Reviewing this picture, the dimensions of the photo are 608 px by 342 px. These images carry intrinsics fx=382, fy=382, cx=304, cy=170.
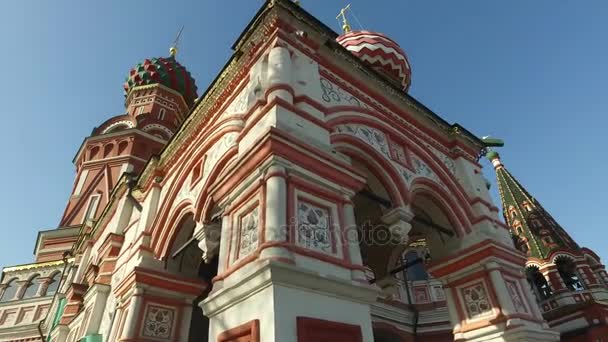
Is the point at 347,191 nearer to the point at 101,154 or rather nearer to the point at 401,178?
the point at 401,178

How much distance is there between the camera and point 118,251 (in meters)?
9.00

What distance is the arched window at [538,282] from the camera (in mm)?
15102

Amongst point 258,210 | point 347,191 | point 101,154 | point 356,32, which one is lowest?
point 258,210

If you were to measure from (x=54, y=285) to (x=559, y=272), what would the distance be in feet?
65.0

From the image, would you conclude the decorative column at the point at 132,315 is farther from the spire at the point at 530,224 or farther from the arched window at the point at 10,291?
the spire at the point at 530,224

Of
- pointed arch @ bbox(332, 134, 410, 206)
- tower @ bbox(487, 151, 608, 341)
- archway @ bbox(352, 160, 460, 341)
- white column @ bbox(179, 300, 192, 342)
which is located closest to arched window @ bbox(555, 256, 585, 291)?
tower @ bbox(487, 151, 608, 341)

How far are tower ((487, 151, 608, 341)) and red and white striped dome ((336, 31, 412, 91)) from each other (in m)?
9.68

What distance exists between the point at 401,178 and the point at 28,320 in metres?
14.8

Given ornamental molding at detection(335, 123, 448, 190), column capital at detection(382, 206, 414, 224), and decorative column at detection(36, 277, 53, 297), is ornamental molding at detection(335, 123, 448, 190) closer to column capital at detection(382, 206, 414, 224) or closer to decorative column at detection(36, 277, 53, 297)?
column capital at detection(382, 206, 414, 224)

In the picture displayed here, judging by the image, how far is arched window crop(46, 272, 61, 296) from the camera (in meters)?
14.4

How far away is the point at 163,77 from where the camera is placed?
70.7 feet

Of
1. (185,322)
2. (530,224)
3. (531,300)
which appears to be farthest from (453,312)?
(530,224)

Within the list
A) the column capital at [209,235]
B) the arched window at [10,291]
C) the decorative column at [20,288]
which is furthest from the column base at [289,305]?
the arched window at [10,291]

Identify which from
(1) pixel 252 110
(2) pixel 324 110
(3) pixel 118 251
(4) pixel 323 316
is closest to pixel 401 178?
(2) pixel 324 110
